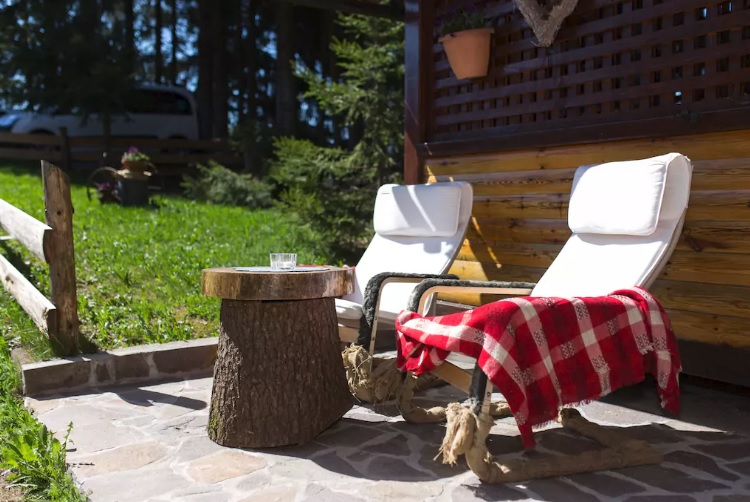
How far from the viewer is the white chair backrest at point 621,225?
3.15 meters

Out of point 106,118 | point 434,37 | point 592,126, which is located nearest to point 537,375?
point 592,126

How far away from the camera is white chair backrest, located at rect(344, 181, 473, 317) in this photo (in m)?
4.08

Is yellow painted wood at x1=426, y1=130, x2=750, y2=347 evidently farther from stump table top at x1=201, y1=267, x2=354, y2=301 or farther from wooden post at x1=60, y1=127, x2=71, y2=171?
wooden post at x1=60, y1=127, x2=71, y2=171

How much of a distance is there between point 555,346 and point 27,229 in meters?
3.34

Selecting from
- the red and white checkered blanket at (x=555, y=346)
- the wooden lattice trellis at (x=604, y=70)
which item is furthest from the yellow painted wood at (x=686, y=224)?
the red and white checkered blanket at (x=555, y=346)

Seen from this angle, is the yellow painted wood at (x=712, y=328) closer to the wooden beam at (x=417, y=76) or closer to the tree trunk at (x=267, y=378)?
the tree trunk at (x=267, y=378)

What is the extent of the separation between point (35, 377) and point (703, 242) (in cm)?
358

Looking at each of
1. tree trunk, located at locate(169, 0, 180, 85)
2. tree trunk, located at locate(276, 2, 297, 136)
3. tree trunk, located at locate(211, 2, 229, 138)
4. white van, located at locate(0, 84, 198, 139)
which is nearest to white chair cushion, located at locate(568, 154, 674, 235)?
tree trunk, located at locate(276, 2, 297, 136)

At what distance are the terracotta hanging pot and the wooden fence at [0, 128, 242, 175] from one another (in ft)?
27.0

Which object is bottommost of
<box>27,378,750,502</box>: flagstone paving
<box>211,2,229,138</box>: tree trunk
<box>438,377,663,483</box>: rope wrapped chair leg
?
<box>27,378,750,502</box>: flagstone paving

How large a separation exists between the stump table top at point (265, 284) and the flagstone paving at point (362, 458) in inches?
25.6

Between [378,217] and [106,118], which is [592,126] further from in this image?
[106,118]

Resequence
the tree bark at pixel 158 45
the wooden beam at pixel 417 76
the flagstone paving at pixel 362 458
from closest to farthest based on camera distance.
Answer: the flagstone paving at pixel 362 458
the wooden beam at pixel 417 76
the tree bark at pixel 158 45

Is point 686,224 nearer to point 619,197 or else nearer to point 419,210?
point 619,197
